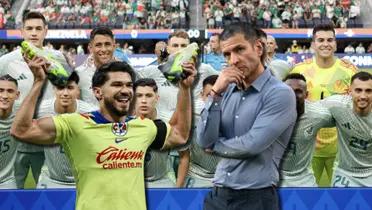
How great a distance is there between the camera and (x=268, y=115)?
3.47 metres

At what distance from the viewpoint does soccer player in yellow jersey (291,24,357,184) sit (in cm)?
683

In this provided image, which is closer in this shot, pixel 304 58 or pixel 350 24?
pixel 304 58

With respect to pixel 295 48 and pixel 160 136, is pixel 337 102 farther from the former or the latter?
pixel 295 48

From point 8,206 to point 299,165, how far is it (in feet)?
8.60

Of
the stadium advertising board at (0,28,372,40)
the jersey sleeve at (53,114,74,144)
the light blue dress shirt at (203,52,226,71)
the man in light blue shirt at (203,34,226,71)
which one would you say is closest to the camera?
the jersey sleeve at (53,114,74,144)

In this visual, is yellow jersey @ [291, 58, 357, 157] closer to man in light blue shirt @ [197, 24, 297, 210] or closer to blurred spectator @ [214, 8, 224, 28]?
man in light blue shirt @ [197, 24, 297, 210]

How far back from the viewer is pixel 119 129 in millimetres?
3826

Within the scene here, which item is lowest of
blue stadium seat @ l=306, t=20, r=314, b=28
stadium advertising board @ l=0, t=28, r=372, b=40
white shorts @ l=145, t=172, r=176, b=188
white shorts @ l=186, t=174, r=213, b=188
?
white shorts @ l=186, t=174, r=213, b=188

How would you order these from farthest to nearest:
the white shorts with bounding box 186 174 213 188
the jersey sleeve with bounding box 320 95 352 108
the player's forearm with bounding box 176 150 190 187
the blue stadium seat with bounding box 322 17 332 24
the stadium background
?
the blue stadium seat with bounding box 322 17 332 24, the stadium background, the white shorts with bounding box 186 174 213 188, the player's forearm with bounding box 176 150 190 187, the jersey sleeve with bounding box 320 95 352 108

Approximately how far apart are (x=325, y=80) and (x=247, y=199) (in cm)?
370

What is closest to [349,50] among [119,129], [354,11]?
[354,11]

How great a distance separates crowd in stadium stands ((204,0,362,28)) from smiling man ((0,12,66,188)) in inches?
956

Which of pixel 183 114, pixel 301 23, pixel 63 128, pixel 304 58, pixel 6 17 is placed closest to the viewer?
pixel 63 128

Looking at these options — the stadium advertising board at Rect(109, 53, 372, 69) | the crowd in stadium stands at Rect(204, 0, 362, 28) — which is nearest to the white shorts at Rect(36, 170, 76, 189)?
the stadium advertising board at Rect(109, 53, 372, 69)
